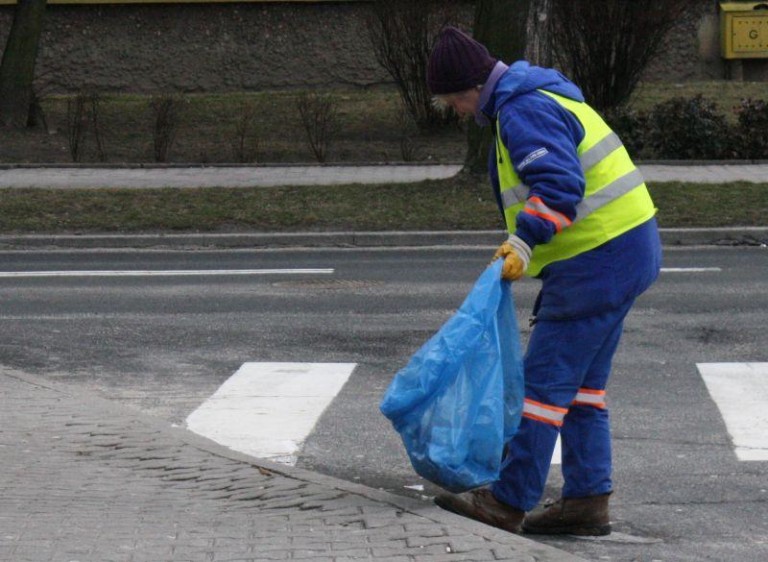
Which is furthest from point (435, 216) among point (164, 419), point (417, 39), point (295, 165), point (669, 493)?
point (669, 493)

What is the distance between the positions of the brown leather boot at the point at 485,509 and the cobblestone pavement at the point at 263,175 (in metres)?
13.7

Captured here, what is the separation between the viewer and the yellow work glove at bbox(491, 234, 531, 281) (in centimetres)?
516

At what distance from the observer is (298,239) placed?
15.8m

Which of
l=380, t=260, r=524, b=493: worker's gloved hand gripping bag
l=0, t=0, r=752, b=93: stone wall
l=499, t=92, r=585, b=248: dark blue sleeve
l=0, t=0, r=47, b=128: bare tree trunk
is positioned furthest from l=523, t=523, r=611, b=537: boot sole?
l=0, t=0, r=752, b=93: stone wall

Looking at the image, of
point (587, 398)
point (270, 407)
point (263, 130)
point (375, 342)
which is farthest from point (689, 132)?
point (587, 398)

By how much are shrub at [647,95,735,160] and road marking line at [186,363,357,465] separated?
1288cm

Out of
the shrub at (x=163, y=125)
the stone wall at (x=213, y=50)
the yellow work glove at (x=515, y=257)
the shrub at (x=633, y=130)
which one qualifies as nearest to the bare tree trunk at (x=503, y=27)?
the shrub at (x=633, y=130)

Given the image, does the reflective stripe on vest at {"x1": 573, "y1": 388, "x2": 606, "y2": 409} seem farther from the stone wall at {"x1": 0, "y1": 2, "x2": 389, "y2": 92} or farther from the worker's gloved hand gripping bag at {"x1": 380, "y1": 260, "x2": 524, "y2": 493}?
the stone wall at {"x1": 0, "y1": 2, "x2": 389, "y2": 92}

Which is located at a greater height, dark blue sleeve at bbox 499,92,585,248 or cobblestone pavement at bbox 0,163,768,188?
dark blue sleeve at bbox 499,92,585,248

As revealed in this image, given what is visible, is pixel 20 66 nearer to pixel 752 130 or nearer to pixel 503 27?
pixel 503 27

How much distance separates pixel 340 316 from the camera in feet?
35.0

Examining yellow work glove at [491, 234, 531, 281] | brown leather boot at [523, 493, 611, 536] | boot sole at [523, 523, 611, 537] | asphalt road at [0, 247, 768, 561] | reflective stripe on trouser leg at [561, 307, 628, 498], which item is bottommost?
asphalt road at [0, 247, 768, 561]

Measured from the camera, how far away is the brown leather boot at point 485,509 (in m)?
5.40

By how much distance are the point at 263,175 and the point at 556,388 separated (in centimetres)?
1515
